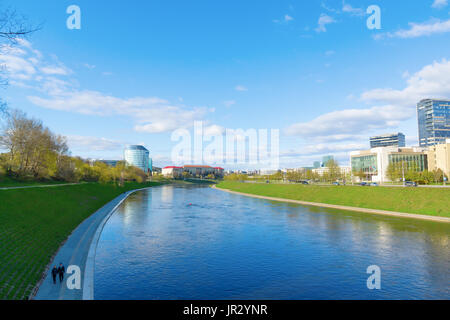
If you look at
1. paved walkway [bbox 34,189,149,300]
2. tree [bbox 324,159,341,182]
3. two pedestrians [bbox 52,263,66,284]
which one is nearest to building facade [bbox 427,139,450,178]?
tree [bbox 324,159,341,182]

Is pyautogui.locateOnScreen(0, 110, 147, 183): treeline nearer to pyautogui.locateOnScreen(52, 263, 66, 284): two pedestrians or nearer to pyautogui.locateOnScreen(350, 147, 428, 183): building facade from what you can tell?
pyautogui.locateOnScreen(52, 263, 66, 284): two pedestrians

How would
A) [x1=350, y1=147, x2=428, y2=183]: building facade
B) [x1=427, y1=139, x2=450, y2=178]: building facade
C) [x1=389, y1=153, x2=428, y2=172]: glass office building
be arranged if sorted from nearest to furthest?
[x1=427, y1=139, x2=450, y2=178]: building facade, [x1=389, y1=153, x2=428, y2=172]: glass office building, [x1=350, y1=147, x2=428, y2=183]: building facade

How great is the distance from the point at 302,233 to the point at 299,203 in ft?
118

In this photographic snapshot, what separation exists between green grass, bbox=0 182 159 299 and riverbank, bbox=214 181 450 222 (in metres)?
49.4

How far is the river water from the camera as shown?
16469 mm

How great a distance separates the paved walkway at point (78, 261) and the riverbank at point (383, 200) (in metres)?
46.3

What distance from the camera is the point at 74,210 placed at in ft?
136

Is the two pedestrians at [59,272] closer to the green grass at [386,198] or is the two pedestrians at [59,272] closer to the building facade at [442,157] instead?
the green grass at [386,198]

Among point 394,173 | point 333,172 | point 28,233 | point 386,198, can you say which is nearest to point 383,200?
point 386,198

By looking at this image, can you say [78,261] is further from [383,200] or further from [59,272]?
[383,200]

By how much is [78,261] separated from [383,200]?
53.3 metres

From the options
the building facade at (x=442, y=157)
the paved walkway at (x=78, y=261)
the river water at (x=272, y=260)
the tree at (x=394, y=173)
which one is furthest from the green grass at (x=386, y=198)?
the building facade at (x=442, y=157)

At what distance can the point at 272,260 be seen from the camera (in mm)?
22844
